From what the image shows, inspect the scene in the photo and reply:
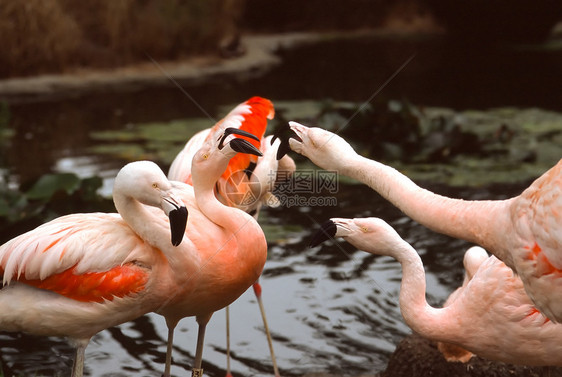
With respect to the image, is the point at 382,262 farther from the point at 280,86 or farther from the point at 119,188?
the point at 280,86

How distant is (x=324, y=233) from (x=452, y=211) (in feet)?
2.45

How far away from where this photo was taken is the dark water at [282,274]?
467cm

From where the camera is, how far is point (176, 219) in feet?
10.9

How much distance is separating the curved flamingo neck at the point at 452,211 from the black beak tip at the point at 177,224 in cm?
93

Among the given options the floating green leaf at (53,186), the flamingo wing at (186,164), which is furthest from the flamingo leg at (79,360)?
the floating green leaf at (53,186)

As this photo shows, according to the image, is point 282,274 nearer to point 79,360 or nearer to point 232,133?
point 232,133

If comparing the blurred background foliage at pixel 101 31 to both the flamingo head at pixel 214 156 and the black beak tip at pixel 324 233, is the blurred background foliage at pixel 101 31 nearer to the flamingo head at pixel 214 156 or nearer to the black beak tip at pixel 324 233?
the flamingo head at pixel 214 156

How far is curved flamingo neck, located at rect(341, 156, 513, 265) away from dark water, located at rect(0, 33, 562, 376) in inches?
55.9

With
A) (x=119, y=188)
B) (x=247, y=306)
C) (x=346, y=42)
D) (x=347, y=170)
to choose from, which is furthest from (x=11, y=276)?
(x=346, y=42)

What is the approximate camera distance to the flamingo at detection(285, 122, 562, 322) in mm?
3097

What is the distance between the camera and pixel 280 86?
13258 millimetres

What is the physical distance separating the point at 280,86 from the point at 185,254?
9970 millimetres

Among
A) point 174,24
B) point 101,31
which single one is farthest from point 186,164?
point 174,24

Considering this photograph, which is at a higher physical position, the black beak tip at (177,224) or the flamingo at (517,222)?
the flamingo at (517,222)
